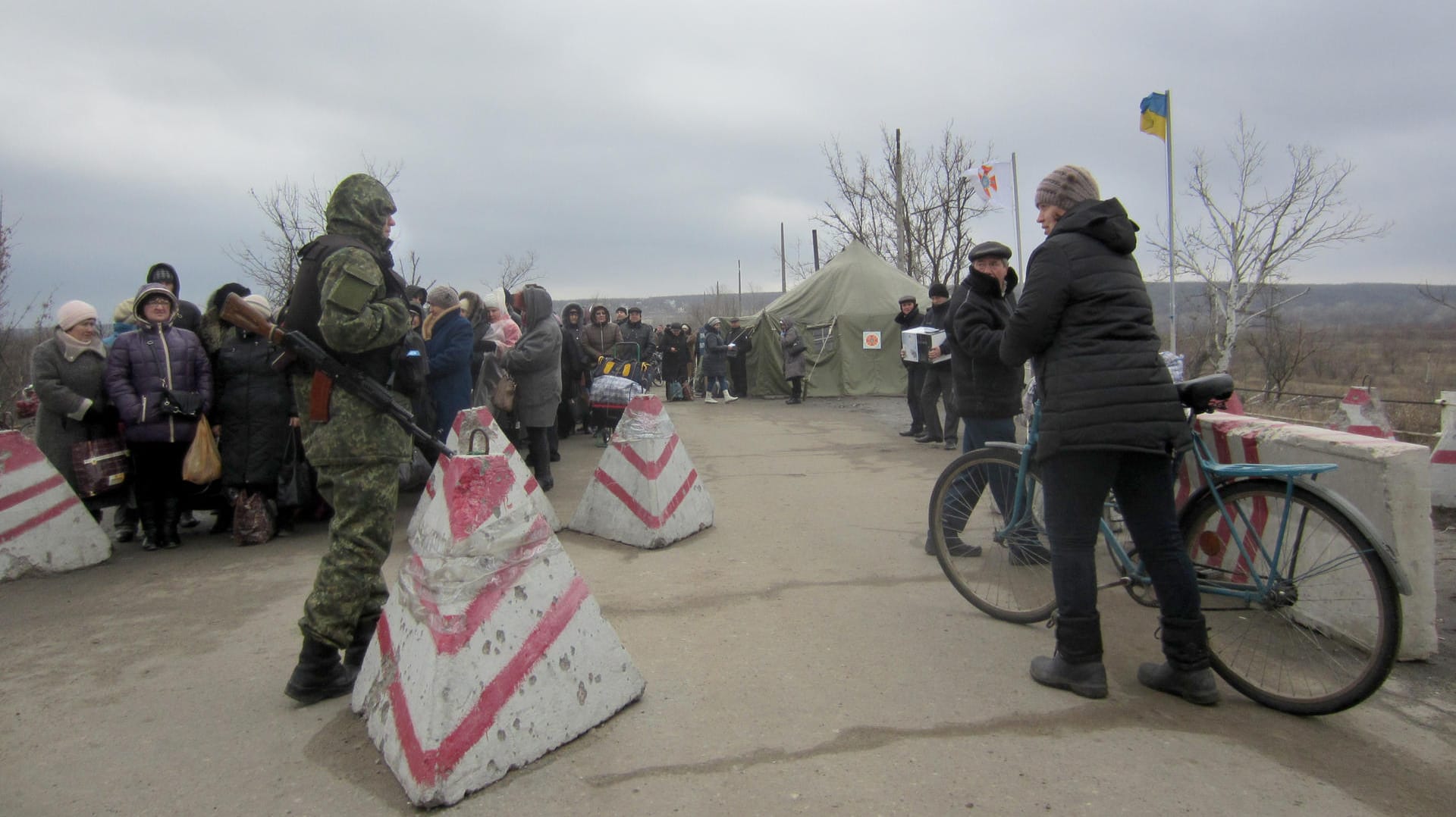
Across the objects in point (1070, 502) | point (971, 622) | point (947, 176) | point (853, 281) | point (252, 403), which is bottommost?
point (971, 622)

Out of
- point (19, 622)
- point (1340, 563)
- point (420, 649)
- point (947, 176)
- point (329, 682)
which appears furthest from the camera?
point (947, 176)

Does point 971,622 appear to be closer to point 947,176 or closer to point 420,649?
point 420,649

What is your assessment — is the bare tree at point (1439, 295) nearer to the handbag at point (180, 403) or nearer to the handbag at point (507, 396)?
the handbag at point (507, 396)

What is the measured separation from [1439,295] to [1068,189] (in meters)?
11.9

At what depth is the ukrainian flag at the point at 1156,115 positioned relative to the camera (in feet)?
41.0

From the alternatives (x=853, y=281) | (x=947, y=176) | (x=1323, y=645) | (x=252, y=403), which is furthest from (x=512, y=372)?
(x=947, y=176)

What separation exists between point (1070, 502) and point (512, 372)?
17.6 ft

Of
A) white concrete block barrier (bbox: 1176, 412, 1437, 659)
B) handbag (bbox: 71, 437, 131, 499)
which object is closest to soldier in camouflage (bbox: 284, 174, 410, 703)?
white concrete block barrier (bbox: 1176, 412, 1437, 659)

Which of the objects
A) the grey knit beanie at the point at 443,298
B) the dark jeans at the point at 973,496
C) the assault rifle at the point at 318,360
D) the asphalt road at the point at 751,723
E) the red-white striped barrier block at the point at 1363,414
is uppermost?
the grey knit beanie at the point at 443,298

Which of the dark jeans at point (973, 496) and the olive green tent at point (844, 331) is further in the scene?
the olive green tent at point (844, 331)

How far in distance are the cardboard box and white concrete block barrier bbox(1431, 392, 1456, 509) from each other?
3.54m

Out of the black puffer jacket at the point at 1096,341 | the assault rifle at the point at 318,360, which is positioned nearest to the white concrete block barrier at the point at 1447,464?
→ the black puffer jacket at the point at 1096,341

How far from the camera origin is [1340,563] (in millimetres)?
3080

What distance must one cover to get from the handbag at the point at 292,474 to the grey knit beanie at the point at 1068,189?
16.9 ft
